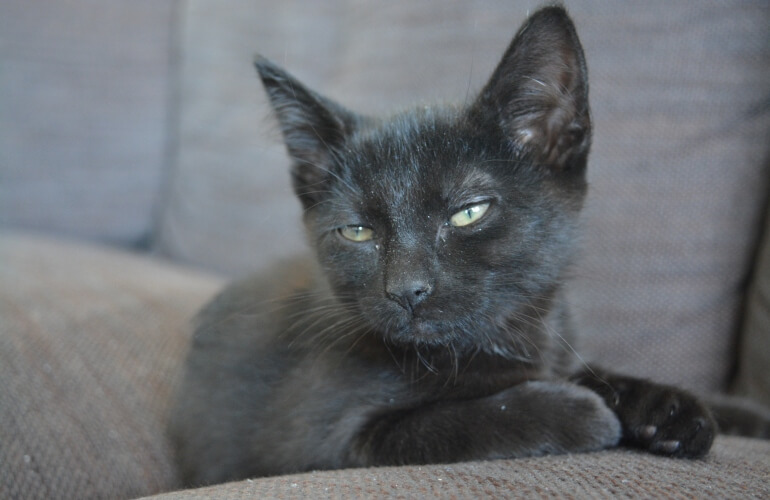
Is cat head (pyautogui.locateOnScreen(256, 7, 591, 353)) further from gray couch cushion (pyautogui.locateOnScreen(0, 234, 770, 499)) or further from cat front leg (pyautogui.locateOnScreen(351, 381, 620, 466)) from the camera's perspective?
gray couch cushion (pyautogui.locateOnScreen(0, 234, 770, 499))

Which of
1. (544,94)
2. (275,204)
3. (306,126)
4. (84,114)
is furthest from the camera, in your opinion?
(84,114)

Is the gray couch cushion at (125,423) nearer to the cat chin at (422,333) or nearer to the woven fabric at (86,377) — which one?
the woven fabric at (86,377)

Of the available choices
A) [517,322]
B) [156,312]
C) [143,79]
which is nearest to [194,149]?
[143,79]

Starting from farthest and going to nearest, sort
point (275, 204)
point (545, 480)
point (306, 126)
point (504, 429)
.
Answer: point (275, 204), point (306, 126), point (504, 429), point (545, 480)

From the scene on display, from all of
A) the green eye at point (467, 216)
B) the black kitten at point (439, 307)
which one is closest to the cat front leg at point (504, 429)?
the black kitten at point (439, 307)

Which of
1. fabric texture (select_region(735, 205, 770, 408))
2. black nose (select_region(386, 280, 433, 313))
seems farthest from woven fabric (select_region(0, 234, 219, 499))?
fabric texture (select_region(735, 205, 770, 408))

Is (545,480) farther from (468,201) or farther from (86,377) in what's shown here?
(86,377)

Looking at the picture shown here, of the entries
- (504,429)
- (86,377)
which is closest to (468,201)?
(504,429)

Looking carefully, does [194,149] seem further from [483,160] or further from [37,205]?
[483,160]
